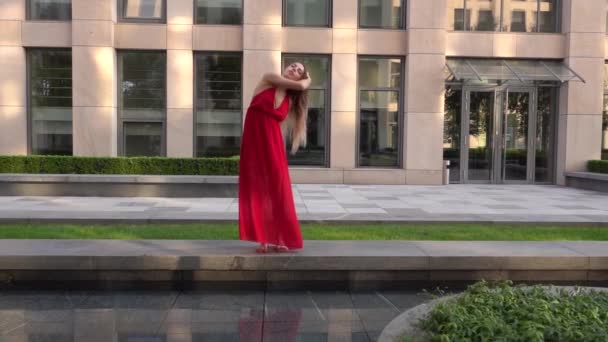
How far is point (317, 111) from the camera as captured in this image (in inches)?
727

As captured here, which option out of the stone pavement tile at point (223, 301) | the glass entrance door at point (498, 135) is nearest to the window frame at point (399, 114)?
the glass entrance door at point (498, 135)

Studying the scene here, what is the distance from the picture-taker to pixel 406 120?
17.9m

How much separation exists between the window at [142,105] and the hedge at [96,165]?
3.21 meters

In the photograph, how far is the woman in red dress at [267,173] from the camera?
611 cm

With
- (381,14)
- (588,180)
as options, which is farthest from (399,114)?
(588,180)

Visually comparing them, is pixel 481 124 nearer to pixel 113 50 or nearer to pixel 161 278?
pixel 113 50

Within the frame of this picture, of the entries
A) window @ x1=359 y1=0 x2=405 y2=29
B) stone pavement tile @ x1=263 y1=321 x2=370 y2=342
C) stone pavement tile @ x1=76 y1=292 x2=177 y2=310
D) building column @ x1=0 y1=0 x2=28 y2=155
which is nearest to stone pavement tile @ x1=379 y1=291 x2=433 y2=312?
stone pavement tile @ x1=263 y1=321 x2=370 y2=342

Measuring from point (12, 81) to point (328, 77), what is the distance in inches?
390

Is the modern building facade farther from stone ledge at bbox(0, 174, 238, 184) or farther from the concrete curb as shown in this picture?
the concrete curb

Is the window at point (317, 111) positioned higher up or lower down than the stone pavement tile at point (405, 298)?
higher up

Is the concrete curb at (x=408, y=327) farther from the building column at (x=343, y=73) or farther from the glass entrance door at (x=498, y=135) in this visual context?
the glass entrance door at (x=498, y=135)

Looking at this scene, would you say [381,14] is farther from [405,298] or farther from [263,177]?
[405,298]

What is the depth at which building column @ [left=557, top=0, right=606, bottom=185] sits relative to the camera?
18.2m

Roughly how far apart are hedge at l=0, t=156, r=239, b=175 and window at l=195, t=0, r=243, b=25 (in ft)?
18.0
